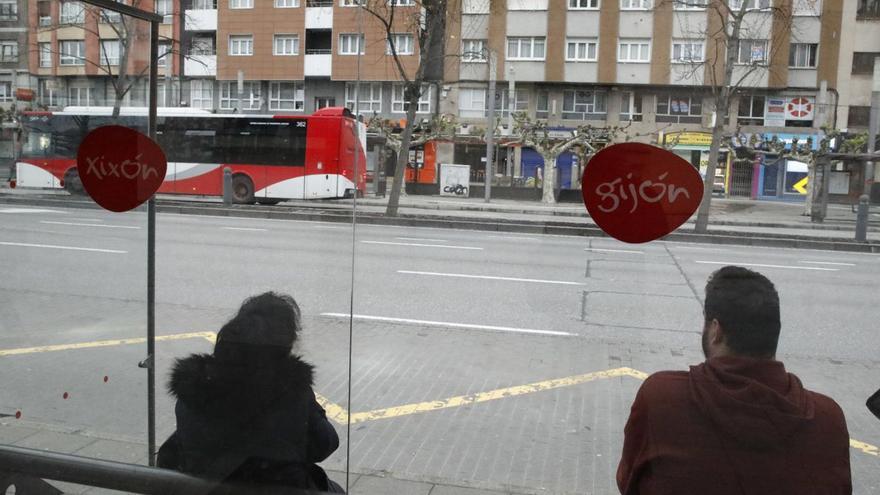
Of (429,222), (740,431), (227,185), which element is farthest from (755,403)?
(429,222)

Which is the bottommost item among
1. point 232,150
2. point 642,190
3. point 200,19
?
point 642,190

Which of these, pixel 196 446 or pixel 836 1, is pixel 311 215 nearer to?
pixel 196 446

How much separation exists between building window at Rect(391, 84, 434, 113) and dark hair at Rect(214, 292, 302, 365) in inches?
48.7

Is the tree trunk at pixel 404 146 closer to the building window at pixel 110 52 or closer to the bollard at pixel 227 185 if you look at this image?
the bollard at pixel 227 185

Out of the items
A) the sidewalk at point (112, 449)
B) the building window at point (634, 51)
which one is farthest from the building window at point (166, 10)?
the building window at point (634, 51)

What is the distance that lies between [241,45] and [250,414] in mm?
1908

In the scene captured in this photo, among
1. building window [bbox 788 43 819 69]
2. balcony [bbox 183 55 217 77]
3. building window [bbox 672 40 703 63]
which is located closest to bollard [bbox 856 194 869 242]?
building window [bbox 788 43 819 69]

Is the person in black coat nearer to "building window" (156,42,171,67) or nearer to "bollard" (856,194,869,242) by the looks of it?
"building window" (156,42,171,67)

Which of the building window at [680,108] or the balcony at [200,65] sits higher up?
the balcony at [200,65]

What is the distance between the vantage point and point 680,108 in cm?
307

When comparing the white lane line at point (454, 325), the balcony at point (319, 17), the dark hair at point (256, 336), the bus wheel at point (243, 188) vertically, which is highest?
the balcony at point (319, 17)

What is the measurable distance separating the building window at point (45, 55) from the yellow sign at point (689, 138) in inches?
127

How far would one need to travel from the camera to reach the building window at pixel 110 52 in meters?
3.69

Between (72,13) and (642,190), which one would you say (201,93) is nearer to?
(72,13)
